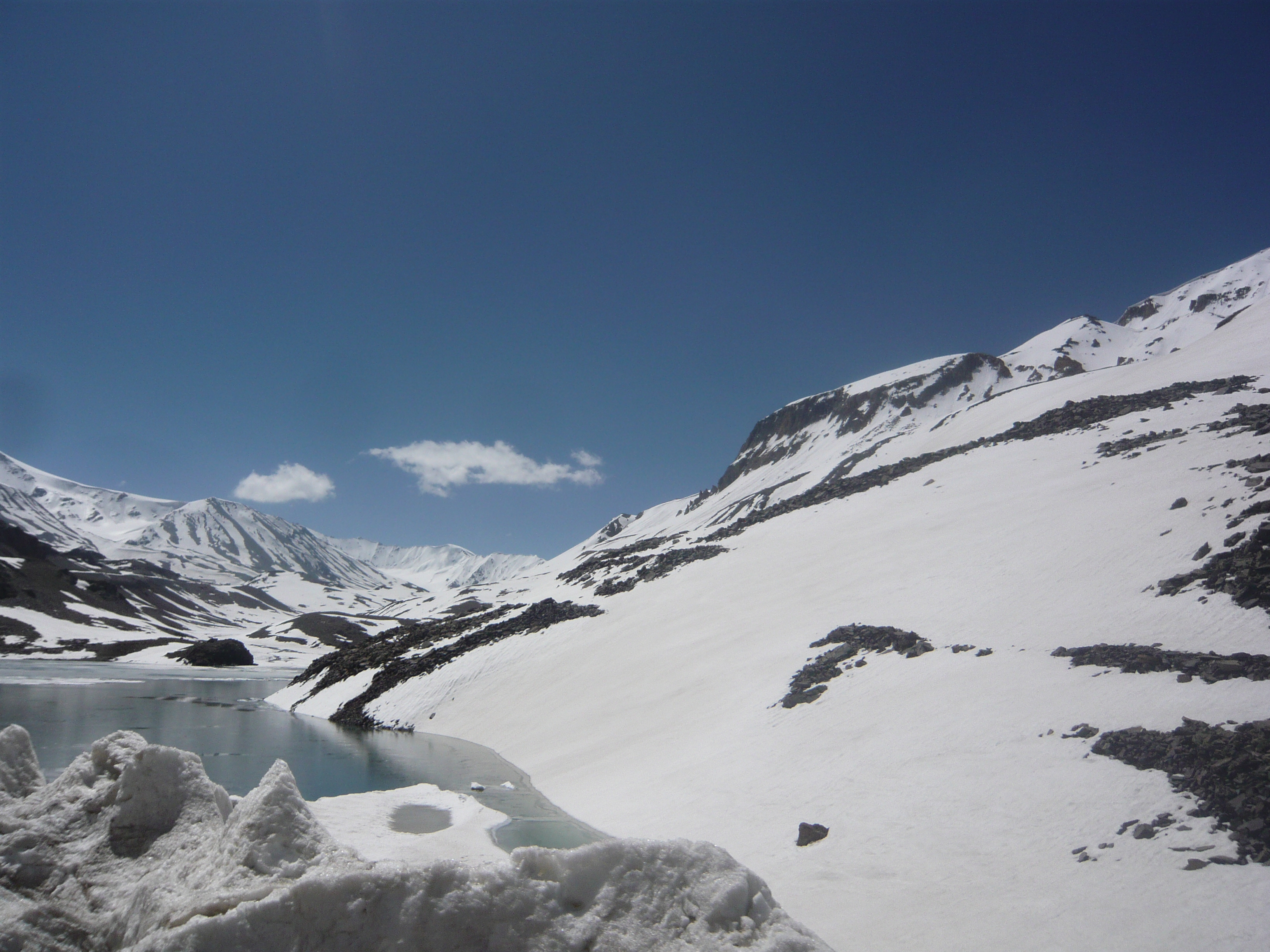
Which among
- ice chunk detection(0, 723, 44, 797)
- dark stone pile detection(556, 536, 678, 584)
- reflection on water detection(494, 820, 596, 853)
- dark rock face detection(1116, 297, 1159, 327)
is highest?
dark rock face detection(1116, 297, 1159, 327)

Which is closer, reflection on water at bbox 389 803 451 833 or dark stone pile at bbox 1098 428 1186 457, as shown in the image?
reflection on water at bbox 389 803 451 833

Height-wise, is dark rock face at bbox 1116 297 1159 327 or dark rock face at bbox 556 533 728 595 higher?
dark rock face at bbox 1116 297 1159 327

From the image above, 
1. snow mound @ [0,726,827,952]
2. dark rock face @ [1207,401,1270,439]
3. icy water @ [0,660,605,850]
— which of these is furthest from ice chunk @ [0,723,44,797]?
dark rock face @ [1207,401,1270,439]

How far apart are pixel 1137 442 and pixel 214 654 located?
103 metres

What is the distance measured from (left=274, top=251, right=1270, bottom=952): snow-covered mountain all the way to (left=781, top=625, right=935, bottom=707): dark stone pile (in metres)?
0.13

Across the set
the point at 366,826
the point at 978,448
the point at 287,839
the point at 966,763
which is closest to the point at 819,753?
the point at 966,763

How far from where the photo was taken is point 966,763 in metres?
12.4

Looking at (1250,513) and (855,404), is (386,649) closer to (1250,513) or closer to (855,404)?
(1250,513)

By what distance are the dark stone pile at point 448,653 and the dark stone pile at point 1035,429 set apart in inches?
555

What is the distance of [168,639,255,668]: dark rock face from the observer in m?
90.2

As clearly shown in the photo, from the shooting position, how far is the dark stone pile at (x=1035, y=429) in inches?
1590

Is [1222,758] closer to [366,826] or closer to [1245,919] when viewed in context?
[1245,919]

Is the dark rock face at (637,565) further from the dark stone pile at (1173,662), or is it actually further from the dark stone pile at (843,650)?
the dark stone pile at (1173,662)

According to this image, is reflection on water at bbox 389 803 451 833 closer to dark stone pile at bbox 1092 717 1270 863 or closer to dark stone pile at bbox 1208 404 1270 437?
dark stone pile at bbox 1092 717 1270 863
